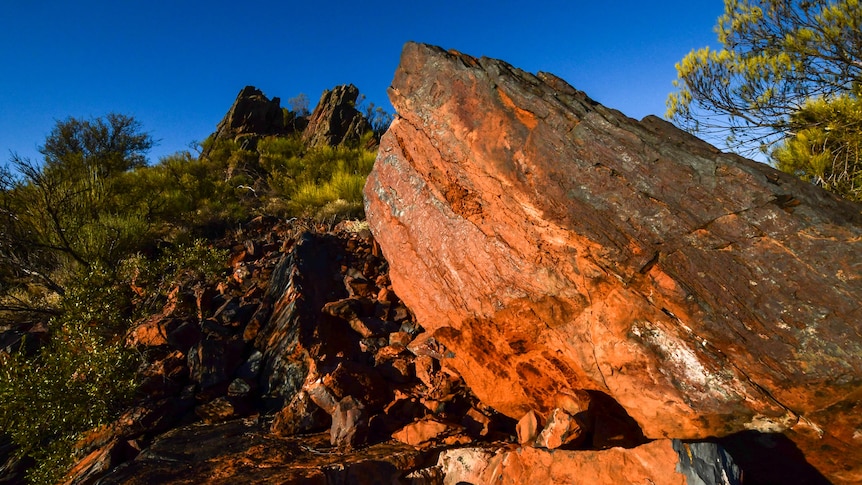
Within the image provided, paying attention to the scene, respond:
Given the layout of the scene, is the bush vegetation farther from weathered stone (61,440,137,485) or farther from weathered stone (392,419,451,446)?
weathered stone (392,419,451,446)

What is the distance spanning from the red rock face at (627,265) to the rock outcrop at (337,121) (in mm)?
13727

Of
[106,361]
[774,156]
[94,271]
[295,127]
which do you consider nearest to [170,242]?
[94,271]

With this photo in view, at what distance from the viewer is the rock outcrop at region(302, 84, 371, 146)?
17.2 metres

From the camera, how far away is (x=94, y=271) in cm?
596

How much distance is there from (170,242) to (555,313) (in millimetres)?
8083

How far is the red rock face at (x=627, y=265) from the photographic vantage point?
89.0 inches

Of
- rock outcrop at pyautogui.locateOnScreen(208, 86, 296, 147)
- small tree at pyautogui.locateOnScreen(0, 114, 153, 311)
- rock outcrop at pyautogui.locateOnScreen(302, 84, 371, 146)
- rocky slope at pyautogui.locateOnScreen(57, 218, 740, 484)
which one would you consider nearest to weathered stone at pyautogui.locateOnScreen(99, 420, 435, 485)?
rocky slope at pyautogui.locateOnScreen(57, 218, 740, 484)

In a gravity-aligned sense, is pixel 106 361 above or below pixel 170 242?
below

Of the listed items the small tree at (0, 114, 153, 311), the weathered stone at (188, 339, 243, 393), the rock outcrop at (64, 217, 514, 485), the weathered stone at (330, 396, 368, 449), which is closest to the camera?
the rock outcrop at (64, 217, 514, 485)

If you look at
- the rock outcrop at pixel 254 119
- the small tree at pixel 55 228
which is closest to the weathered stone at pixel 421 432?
the small tree at pixel 55 228

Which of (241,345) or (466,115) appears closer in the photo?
(466,115)

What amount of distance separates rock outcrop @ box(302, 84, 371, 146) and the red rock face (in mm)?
13727

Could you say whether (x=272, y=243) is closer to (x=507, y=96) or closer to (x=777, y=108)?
(x=507, y=96)

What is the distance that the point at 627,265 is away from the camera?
101 inches
